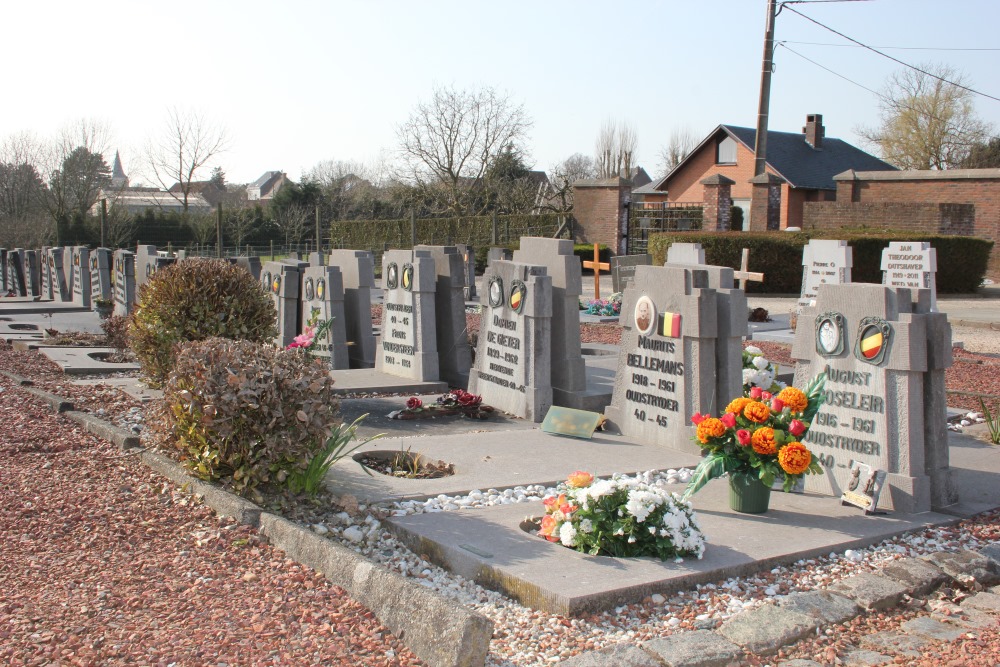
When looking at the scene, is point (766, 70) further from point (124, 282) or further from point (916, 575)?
point (916, 575)

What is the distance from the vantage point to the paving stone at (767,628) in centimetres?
375

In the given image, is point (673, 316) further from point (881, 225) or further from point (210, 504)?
point (881, 225)

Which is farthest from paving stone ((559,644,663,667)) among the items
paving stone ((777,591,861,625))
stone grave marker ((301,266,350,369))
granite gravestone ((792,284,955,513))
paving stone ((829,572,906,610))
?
stone grave marker ((301,266,350,369))

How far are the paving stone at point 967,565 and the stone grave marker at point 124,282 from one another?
49.6ft

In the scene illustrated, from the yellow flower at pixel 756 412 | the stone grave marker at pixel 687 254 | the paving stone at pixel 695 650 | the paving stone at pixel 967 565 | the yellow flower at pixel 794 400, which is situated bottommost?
the paving stone at pixel 967 565

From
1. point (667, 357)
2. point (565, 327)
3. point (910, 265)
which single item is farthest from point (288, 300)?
point (910, 265)

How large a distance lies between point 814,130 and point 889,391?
38894 millimetres

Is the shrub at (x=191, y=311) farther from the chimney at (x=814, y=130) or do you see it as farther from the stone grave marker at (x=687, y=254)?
the chimney at (x=814, y=130)

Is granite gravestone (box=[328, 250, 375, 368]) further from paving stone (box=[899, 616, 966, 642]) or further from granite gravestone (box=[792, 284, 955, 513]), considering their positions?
paving stone (box=[899, 616, 966, 642])

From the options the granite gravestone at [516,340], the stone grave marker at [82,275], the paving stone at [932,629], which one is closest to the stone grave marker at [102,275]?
the stone grave marker at [82,275]

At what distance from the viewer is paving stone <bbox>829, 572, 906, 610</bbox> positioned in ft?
14.0

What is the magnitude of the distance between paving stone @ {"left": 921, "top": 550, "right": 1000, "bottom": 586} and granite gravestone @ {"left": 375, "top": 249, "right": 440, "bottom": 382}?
252 inches

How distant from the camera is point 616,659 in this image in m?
3.46

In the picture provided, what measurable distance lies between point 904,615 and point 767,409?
56.8 inches
